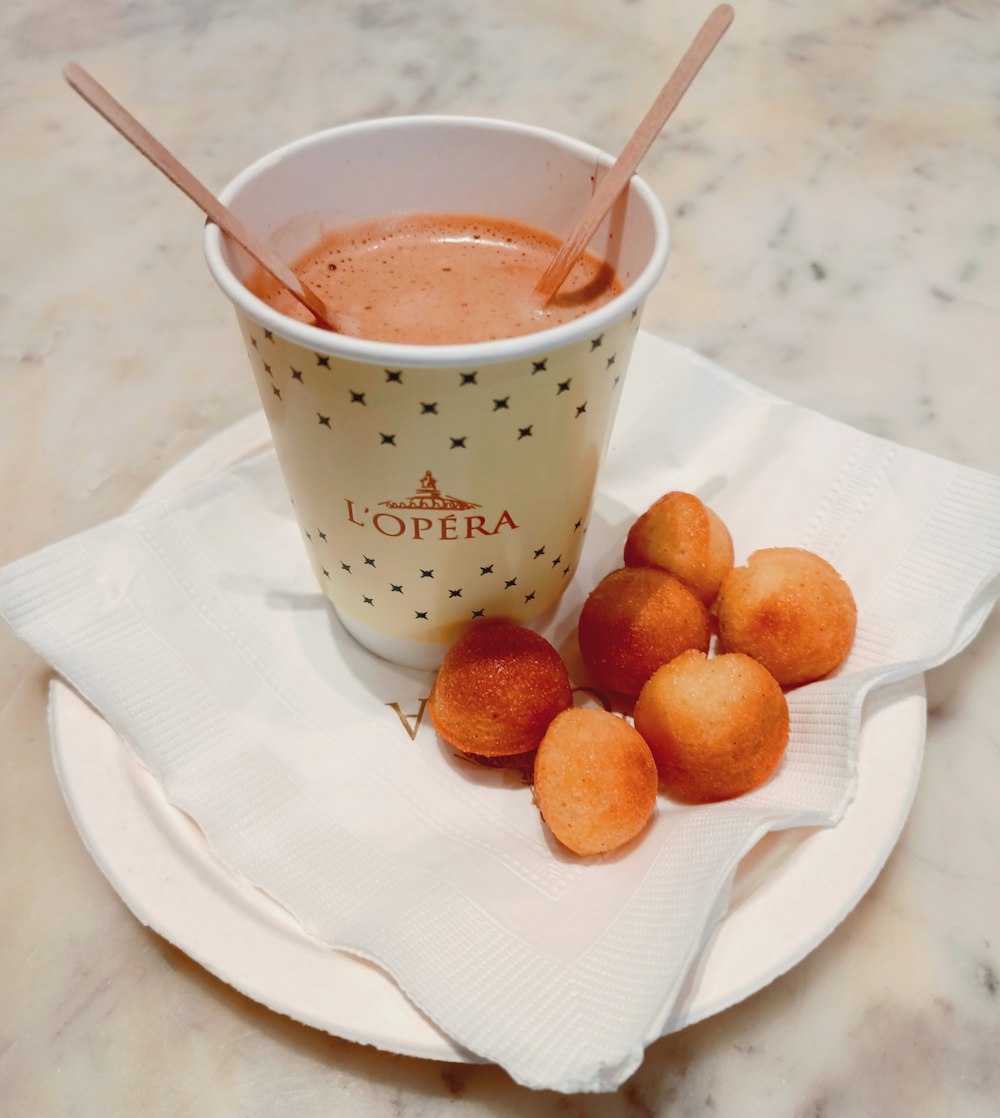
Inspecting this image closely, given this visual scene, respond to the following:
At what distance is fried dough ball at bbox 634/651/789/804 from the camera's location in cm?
63

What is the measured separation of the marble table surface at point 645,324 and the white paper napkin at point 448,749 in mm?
91

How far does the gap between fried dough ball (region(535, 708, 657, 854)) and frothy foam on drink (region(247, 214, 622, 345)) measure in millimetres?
277

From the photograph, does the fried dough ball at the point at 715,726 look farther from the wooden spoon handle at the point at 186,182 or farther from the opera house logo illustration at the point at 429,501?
the wooden spoon handle at the point at 186,182

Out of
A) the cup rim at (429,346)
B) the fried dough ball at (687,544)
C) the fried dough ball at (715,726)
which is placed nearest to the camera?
the cup rim at (429,346)

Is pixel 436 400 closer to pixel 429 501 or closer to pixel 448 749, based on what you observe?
pixel 429 501

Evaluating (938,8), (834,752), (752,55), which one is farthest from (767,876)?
(938,8)

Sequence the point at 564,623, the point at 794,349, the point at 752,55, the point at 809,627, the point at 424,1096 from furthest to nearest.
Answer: the point at 752,55 < the point at 794,349 < the point at 564,623 < the point at 809,627 < the point at 424,1096

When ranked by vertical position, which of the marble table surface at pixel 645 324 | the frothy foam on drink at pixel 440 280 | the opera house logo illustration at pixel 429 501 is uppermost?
the frothy foam on drink at pixel 440 280

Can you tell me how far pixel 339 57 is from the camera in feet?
5.53

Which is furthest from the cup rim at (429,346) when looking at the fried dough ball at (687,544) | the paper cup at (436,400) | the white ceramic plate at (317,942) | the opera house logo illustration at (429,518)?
the white ceramic plate at (317,942)

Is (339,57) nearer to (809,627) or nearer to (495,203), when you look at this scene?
(495,203)

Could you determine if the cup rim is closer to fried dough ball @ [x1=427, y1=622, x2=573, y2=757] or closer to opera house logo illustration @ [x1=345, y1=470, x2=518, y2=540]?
opera house logo illustration @ [x1=345, y1=470, x2=518, y2=540]

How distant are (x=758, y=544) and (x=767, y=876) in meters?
0.33

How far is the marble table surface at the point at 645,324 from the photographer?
0.59 metres
